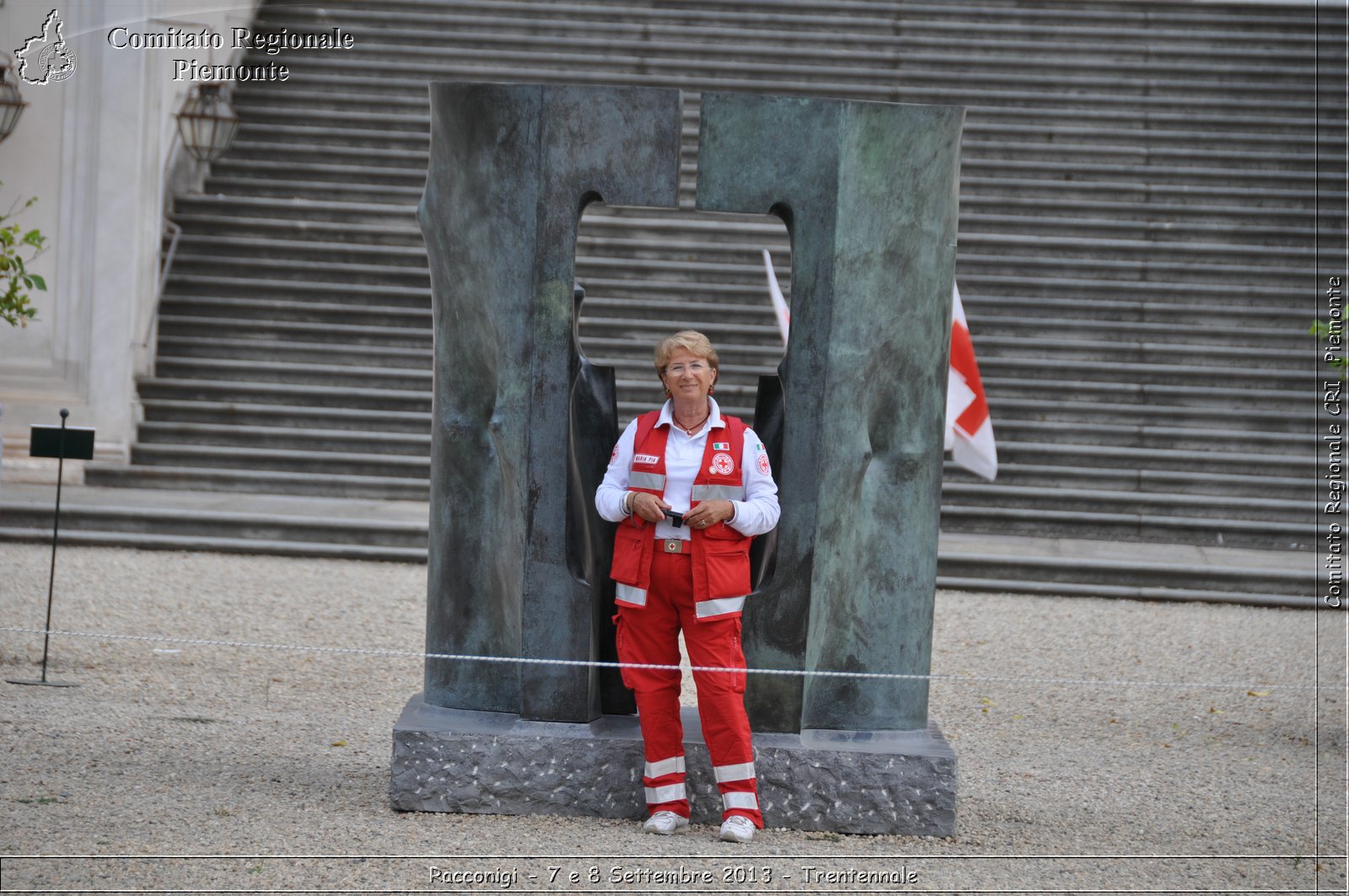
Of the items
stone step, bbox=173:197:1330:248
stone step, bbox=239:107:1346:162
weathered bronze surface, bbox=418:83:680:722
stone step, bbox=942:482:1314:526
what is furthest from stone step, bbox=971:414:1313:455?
weathered bronze surface, bbox=418:83:680:722

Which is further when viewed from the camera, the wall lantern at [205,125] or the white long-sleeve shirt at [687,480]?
the wall lantern at [205,125]

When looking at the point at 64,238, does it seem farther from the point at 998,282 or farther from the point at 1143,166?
the point at 1143,166

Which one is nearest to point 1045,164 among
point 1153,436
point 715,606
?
point 1153,436

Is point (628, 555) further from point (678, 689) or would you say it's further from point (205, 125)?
point (205, 125)

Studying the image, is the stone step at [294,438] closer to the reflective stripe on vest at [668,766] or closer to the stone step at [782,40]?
the stone step at [782,40]

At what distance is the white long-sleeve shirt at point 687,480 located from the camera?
4.30 metres

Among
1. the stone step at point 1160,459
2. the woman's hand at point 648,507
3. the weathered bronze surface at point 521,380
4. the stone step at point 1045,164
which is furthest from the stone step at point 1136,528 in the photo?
the woman's hand at point 648,507

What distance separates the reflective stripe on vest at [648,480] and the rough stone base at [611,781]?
83 centimetres

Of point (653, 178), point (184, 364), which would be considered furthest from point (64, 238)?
point (653, 178)

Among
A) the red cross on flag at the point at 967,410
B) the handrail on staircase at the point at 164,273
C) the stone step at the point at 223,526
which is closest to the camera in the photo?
the red cross on flag at the point at 967,410

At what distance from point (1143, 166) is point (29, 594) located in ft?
32.7

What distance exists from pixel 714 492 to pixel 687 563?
22cm

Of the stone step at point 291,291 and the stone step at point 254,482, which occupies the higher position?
the stone step at point 291,291

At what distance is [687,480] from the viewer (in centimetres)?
430
